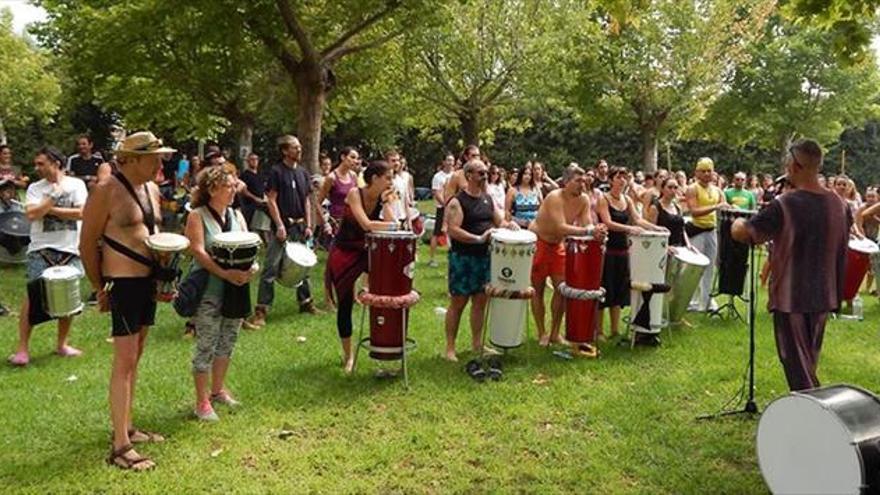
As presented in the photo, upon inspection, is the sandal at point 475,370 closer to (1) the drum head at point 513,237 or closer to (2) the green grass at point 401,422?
(2) the green grass at point 401,422

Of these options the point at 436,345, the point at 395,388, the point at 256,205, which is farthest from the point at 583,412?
the point at 256,205

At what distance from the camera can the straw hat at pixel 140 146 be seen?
4.57m

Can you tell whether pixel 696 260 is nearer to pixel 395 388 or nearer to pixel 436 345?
pixel 436 345

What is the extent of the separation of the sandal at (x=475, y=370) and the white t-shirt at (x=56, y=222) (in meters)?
3.75

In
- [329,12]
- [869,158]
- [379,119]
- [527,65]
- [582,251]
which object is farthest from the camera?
[869,158]

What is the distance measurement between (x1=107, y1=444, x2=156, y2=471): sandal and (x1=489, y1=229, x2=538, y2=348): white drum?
3.10m

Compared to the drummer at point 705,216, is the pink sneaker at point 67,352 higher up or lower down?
lower down

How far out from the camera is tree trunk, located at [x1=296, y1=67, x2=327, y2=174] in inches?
536

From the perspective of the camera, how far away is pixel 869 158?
3819 cm

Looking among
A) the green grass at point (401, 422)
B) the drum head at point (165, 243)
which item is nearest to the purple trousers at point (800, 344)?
the green grass at point (401, 422)

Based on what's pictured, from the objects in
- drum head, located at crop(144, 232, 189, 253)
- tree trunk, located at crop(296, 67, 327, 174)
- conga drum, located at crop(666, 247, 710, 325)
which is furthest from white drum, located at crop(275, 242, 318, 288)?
tree trunk, located at crop(296, 67, 327, 174)

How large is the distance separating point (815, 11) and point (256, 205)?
6.15 m

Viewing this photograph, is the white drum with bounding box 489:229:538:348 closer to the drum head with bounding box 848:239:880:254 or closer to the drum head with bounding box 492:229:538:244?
the drum head with bounding box 492:229:538:244

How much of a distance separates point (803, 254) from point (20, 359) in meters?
6.31
